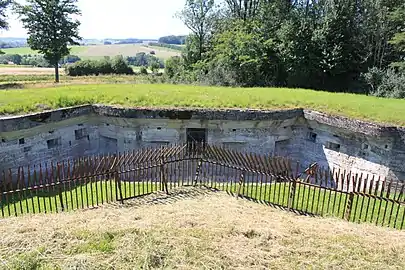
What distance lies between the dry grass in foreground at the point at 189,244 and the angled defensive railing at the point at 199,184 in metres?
1.33

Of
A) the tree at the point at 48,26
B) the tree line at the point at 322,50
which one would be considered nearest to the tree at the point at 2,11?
the tree at the point at 48,26

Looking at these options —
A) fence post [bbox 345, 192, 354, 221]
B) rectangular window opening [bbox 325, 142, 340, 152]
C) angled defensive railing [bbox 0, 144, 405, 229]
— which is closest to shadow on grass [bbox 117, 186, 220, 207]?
angled defensive railing [bbox 0, 144, 405, 229]

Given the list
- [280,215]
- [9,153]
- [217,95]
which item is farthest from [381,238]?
[9,153]

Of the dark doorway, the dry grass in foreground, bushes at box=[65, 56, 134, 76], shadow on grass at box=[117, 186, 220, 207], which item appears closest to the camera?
the dry grass in foreground

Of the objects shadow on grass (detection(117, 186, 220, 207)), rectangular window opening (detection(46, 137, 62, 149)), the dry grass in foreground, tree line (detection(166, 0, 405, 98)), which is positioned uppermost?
tree line (detection(166, 0, 405, 98))

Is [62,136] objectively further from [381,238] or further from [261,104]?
[381,238]

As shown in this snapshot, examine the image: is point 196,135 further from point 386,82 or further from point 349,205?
point 386,82

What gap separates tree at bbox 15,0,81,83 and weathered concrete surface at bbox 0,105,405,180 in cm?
2133

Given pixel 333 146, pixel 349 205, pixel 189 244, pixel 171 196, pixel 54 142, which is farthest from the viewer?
pixel 333 146

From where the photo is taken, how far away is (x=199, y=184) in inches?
381

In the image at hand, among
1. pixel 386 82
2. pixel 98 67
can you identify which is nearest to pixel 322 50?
pixel 386 82

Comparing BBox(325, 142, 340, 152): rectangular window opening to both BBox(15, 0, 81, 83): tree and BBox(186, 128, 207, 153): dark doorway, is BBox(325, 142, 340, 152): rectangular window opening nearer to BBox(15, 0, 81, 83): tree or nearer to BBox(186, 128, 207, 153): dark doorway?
BBox(186, 128, 207, 153): dark doorway

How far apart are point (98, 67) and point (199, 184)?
35431mm

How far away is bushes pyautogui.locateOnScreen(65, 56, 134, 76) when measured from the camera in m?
40.8
